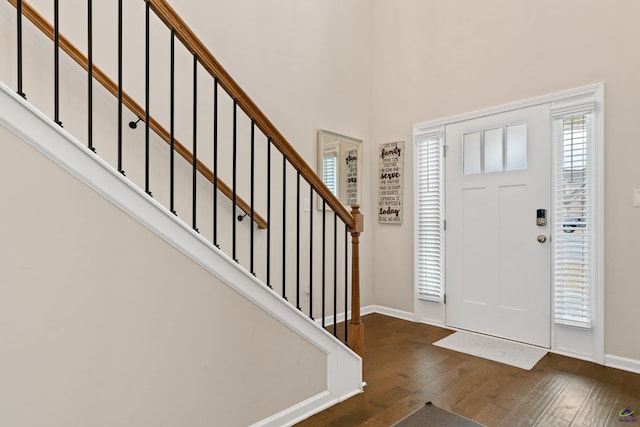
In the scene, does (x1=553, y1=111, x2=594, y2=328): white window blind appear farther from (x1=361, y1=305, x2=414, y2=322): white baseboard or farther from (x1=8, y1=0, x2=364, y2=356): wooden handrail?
(x1=8, y1=0, x2=364, y2=356): wooden handrail

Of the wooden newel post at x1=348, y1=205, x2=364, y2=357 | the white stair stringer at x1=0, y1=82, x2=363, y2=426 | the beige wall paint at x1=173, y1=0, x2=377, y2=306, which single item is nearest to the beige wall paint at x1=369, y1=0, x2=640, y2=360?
the beige wall paint at x1=173, y1=0, x2=377, y2=306

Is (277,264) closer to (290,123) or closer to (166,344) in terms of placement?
(290,123)

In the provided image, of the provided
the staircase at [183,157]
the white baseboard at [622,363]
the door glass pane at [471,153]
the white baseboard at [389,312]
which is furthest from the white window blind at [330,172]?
the white baseboard at [622,363]

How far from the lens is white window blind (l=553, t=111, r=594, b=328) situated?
2.84 meters

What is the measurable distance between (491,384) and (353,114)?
282 cm

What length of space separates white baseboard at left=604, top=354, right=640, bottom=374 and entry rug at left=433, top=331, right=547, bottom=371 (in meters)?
0.40

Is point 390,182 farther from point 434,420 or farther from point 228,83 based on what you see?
point 228,83

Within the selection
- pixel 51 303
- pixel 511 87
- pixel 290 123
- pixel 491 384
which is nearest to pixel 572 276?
pixel 491 384

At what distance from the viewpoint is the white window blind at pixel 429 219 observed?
374cm

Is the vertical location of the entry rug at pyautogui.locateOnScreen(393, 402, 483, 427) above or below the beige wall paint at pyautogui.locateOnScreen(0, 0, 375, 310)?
below

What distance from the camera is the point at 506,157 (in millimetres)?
3301

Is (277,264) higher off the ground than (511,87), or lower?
lower

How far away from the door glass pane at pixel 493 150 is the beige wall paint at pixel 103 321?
257cm

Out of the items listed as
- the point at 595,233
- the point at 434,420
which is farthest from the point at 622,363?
the point at 434,420
